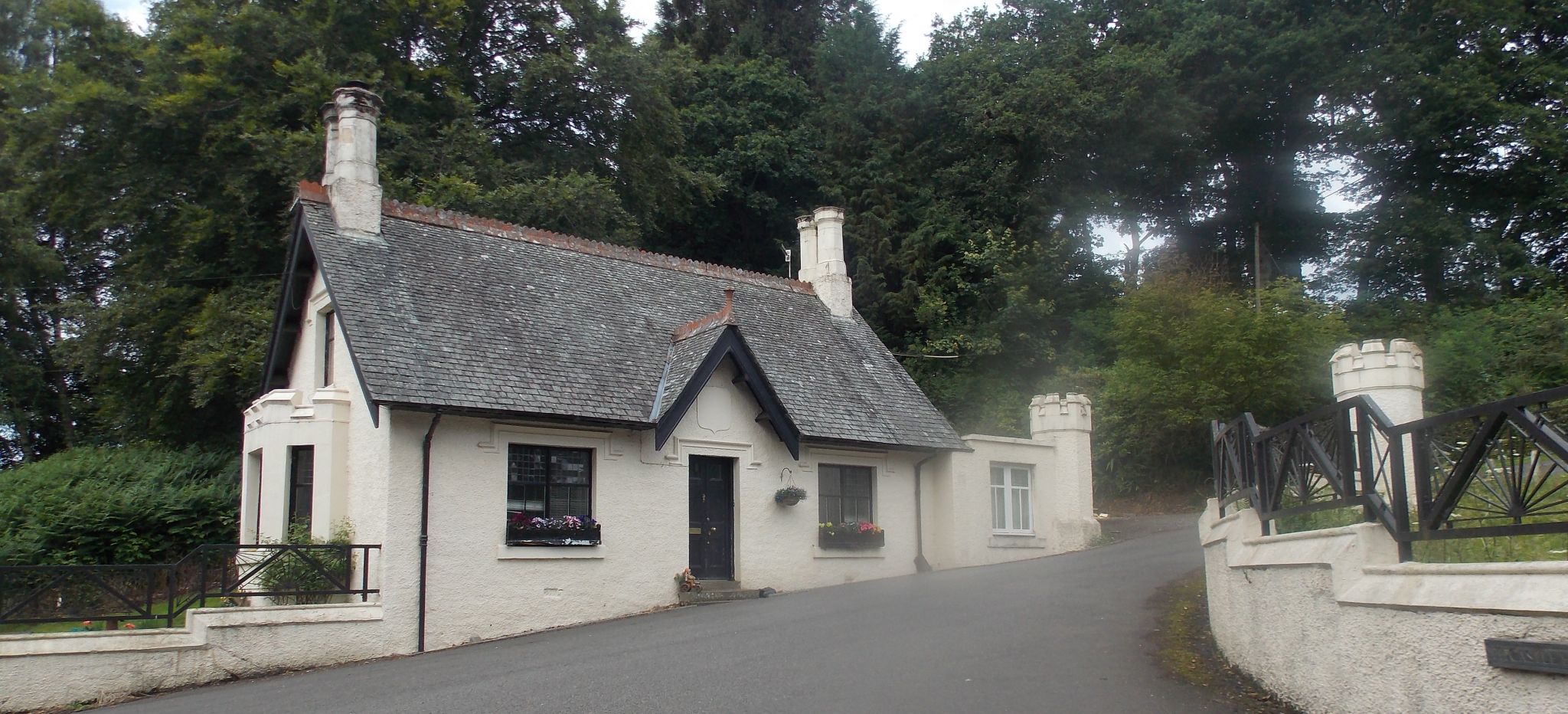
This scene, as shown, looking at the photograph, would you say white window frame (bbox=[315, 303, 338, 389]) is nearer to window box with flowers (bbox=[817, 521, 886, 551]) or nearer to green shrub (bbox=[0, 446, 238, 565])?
green shrub (bbox=[0, 446, 238, 565])

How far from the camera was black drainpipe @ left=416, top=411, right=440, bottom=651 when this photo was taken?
15.5 m

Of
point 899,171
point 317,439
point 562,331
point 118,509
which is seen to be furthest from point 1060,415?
point 118,509

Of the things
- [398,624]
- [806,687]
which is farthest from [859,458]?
[806,687]

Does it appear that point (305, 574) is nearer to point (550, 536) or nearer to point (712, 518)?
point (550, 536)

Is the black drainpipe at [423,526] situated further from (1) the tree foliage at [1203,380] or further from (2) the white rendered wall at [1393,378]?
(1) the tree foliage at [1203,380]

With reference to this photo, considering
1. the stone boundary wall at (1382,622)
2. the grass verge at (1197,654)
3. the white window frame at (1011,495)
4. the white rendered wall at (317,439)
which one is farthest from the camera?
the white window frame at (1011,495)

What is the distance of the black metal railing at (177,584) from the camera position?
44.4ft

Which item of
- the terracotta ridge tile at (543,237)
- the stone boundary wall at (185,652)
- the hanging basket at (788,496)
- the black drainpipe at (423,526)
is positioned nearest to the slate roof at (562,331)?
the terracotta ridge tile at (543,237)

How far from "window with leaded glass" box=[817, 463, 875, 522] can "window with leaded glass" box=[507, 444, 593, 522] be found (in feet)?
15.6

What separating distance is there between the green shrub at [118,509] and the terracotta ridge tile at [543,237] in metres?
6.91

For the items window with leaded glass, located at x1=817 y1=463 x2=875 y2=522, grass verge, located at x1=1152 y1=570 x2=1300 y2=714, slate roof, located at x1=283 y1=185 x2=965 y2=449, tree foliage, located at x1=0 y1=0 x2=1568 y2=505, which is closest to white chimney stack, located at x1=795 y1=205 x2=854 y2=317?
slate roof, located at x1=283 y1=185 x2=965 y2=449

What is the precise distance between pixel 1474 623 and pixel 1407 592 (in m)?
0.58

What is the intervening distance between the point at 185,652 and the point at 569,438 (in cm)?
597

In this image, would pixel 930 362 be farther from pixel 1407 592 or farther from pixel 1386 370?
pixel 1407 592
